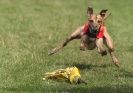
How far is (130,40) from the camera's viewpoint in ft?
55.6

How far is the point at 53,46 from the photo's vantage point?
15039 millimetres

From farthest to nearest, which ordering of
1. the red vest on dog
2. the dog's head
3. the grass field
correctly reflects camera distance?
1. the red vest on dog
2. the dog's head
3. the grass field

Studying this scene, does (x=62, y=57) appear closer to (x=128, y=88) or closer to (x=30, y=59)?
(x=30, y=59)

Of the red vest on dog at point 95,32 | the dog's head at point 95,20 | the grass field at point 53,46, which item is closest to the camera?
the grass field at point 53,46

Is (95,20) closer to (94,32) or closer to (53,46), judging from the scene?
(94,32)

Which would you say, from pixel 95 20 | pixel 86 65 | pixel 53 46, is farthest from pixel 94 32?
pixel 53 46

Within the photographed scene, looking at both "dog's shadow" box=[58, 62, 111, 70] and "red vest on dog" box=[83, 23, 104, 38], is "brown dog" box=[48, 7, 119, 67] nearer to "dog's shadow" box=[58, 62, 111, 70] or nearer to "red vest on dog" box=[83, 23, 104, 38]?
"red vest on dog" box=[83, 23, 104, 38]

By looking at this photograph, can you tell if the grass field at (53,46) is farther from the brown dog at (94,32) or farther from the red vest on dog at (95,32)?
the red vest on dog at (95,32)

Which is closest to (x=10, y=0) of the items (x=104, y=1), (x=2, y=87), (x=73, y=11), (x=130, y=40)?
(x=73, y=11)

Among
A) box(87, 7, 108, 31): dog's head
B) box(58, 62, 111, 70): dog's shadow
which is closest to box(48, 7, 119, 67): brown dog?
box(87, 7, 108, 31): dog's head

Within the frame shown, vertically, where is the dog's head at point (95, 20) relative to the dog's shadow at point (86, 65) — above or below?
above

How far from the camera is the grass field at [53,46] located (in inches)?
392

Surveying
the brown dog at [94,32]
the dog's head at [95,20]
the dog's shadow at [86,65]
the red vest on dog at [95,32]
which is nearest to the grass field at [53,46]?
the dog's shadow at [86,65]

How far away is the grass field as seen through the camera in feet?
32.7
